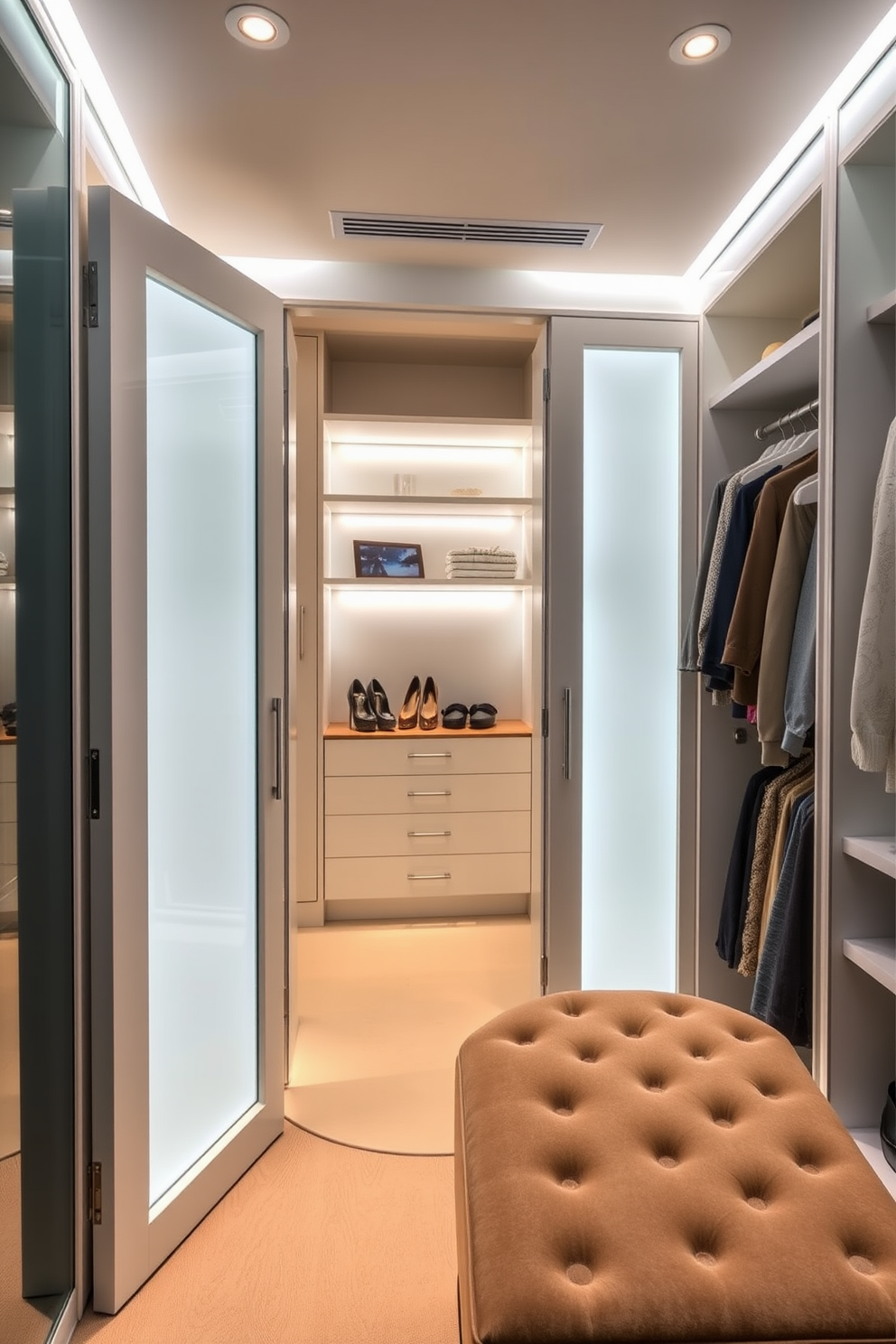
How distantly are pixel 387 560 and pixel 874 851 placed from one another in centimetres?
258

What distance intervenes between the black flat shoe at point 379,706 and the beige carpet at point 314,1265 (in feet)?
6.10

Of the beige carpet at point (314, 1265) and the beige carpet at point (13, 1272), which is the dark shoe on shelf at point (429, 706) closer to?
the beige carpet at point (314, 1265)

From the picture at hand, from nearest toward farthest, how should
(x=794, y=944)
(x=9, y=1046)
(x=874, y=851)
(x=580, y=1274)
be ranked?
(x=580, y=1274) → (x=9, y=1046) → (x=874, y=851) → (x=794, y=944)

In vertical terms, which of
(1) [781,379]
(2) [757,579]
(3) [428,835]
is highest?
(1) [781,379]

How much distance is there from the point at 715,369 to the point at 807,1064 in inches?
79.5

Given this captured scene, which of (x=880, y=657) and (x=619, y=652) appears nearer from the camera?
(x=880, y=657)

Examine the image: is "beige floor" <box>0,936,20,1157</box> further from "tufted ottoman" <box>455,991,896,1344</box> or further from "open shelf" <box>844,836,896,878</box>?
"open shelf" <box>844,836,896,878</box>

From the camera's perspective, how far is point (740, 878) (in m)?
2.26

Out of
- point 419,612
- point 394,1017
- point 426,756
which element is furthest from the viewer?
point 419,612

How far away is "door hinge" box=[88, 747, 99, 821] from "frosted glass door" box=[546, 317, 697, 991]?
1368 millimetres

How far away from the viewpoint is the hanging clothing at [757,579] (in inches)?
80.4

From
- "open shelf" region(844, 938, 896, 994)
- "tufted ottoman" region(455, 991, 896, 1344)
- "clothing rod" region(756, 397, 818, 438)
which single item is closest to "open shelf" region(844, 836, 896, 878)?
"open shelf" region(844, 938, 896, 994)

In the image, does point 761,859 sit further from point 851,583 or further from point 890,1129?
point 851,583

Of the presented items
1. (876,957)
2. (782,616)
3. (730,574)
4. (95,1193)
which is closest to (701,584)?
(730,574)
